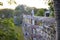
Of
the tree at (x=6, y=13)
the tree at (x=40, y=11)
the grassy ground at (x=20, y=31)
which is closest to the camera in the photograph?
the tree at (x=40, y=11)

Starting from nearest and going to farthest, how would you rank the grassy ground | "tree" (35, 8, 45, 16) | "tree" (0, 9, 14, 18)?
"tree" (35, 8, 45, 16) → "tree" (0, 9, 14, 18) → the grassy ground

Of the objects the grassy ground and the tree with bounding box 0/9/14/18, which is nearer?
the tree with bounding box 0/9/14/18

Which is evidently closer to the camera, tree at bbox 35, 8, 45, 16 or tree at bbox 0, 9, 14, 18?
tree at bbox 35, 8, 45, 16

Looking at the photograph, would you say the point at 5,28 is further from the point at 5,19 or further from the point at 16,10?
the point at 16,10

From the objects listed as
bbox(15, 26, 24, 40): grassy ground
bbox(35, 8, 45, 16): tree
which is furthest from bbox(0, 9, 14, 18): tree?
bbox(35, 8, 45, 16): tree

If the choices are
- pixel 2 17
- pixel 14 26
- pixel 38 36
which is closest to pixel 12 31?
pixel 14 26

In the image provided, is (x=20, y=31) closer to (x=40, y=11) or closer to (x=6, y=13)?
(x=6, y=13)

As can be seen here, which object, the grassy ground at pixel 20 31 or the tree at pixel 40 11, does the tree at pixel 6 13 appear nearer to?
the grassy ground at pixel 20 31

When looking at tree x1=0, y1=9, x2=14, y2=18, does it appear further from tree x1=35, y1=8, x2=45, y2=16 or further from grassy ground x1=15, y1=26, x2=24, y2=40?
tree x1=35, y1=8, x2=45, y2=16

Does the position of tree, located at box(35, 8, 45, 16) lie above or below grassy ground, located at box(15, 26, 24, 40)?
above

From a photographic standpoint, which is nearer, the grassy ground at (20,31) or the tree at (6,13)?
the tree at (6,13)

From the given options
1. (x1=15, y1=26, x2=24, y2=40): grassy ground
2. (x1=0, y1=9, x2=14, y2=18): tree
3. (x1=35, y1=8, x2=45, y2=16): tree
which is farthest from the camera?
(x1=15, y1=26, x2=24, y2=40): grassy ground


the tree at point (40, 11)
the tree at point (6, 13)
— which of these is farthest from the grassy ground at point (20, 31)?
the tree at point (40, 11)

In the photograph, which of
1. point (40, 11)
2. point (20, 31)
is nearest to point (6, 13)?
point (20, 31)
